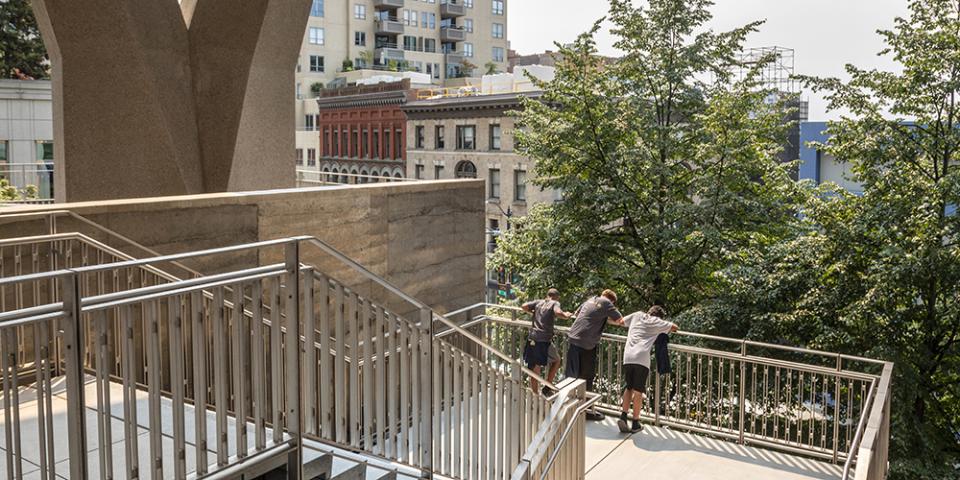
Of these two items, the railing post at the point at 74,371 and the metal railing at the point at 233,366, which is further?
the metal railing at the point at 233,366

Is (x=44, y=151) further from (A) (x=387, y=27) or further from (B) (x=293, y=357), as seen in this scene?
(A) (x=387, y=27)

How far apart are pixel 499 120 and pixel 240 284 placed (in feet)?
176

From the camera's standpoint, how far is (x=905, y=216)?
15.9 meters

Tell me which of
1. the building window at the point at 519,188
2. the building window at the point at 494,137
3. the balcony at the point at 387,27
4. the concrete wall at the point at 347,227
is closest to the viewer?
the concrete wall at the point at 347,227

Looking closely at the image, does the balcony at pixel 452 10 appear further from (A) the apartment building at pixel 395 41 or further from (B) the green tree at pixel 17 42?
(B) the green tree at pixel 17 42

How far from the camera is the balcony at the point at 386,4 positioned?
93812mm

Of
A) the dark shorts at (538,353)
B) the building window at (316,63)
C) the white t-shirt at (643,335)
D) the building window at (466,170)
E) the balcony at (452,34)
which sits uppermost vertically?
the balcony at (452,34)

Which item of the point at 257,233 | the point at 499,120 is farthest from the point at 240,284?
the point at 499,120

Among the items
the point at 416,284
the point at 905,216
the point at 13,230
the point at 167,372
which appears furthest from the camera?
the point at 905,216

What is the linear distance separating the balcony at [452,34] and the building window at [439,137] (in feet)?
118

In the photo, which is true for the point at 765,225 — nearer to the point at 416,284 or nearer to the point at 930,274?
the point at 930,274

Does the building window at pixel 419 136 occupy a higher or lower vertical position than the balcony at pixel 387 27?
lower

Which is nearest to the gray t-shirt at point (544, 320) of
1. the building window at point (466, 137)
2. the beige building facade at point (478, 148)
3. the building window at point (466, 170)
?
the beige building facade at point (478, 148)

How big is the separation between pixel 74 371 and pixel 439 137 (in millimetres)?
60792
